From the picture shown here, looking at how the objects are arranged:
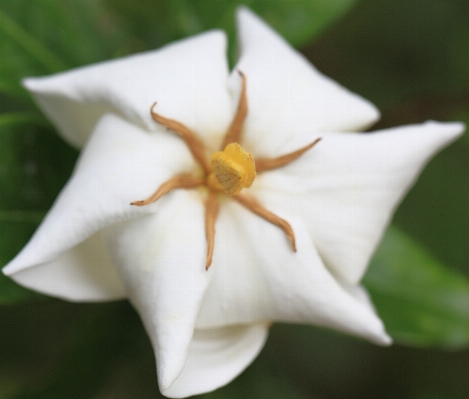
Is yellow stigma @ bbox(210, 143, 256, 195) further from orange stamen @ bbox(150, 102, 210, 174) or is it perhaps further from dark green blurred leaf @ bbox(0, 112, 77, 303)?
dark green blurred leaf @ bbox(0, 112, 77, 303)

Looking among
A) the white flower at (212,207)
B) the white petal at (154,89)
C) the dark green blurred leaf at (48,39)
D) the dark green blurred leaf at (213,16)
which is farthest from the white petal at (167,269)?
the dark green blurred leaf at (213,16)

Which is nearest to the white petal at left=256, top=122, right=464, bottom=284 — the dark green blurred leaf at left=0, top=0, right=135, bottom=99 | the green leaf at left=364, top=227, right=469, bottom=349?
the green leaf at left=364, top=227, right=469, bottom=349

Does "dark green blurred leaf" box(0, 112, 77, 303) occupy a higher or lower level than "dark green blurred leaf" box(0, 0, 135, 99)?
lower

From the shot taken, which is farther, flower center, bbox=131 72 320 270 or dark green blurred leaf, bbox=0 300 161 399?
dark green blurred leaf, bbox=0 300 161 399

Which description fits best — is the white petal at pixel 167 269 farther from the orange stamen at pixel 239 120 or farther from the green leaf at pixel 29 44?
the green leaf at pixel 29 44

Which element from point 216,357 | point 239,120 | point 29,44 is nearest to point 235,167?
point 239,120

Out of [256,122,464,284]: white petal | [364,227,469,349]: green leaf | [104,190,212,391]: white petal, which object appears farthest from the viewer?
[364,227,469,349]: green leaf

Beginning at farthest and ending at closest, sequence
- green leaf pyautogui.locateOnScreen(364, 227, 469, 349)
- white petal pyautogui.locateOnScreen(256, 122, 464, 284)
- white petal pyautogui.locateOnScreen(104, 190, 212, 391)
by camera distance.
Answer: green leaf pyautogui.locateOnScreen(364, 227, 469, 349) → white petal pyautogui.locateOnScreen(256, 122, 464, 284) → white petal pyautogui.locateOnScreen(104, 190, 212, 391)

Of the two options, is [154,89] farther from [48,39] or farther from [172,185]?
[48,39]
